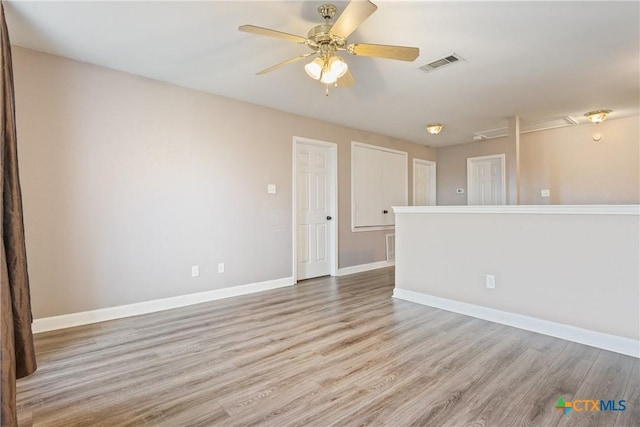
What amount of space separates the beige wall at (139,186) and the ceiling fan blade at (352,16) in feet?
7.36

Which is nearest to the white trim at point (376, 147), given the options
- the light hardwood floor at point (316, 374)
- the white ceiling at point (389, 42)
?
the white ceiling at point (389, 42)

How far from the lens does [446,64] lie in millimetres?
3049

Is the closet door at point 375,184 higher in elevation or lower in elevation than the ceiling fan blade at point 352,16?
lower

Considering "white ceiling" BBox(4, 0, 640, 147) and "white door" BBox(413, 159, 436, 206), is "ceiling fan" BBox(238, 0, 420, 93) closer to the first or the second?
"white ceiling" BBox(4, 0, 640, 147)

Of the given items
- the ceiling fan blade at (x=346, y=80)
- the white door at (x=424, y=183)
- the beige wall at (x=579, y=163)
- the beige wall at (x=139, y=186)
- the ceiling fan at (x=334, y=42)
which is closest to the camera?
the ceiling fan at (x=334, y=42)

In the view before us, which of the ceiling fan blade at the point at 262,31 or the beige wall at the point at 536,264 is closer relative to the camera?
the ceiling fan blade at the point at 262,31

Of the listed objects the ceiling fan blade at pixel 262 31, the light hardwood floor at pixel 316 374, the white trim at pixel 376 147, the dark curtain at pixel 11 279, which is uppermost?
the ceiling fan blade at pixel 262 31

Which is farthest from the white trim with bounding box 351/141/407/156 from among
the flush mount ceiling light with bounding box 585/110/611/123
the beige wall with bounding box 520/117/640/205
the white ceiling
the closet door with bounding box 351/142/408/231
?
the flush mount ceiling light with bounding box 585/110/611/123

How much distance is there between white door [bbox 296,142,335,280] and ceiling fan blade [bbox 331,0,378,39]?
279 cm

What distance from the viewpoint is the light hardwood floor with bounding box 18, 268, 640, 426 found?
1698 millimetres

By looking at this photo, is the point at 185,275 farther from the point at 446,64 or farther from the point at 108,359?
the point at 446,64

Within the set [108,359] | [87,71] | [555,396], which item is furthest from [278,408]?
[87,71]

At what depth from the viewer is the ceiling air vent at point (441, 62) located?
2906 millimetres

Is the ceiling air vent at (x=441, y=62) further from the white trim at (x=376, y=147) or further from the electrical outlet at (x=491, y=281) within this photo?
the white trim at (x=376, y=147)
